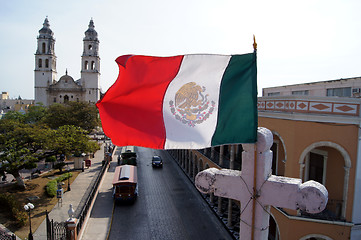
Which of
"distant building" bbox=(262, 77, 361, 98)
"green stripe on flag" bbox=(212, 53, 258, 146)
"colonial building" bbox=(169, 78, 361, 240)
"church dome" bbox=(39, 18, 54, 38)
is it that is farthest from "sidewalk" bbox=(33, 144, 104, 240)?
"church dome" bbox=(39, 18, 54, 38)

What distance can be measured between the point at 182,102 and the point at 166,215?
16198 millimetres

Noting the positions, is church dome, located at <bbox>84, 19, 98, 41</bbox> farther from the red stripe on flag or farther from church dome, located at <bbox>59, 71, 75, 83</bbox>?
the red stripe on flag

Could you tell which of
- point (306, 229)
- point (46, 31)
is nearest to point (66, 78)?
point (46, 31)

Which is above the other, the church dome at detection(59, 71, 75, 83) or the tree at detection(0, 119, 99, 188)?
the church dome at detection(59, 71, 75, 83)

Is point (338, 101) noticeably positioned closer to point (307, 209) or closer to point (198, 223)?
point (307, 209)

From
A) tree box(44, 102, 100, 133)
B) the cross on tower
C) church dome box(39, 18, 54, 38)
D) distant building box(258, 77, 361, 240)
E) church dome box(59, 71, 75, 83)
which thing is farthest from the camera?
church dome box(59, 71, 75, 83)

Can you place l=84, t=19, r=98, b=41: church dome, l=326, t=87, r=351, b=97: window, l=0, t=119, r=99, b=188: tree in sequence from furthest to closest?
l=84, t=19, r=98, b=41: church dome
l=0, t=119, r=99, b=188: tree
l=326, t=87, r=351, b=97: window

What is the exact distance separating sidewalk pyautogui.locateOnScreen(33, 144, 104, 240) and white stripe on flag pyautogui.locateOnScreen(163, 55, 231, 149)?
14152mm

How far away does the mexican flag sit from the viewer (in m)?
4.78

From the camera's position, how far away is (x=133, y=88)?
17.9ft

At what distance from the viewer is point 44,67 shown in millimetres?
75312

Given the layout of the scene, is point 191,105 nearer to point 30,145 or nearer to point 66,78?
point 30,145

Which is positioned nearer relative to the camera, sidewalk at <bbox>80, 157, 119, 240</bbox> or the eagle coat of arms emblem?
the eagle coat of arms emblem

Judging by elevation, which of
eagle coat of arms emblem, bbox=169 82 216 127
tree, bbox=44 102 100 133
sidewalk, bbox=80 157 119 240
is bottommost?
sidewalk, bbox=80 157 119 240
